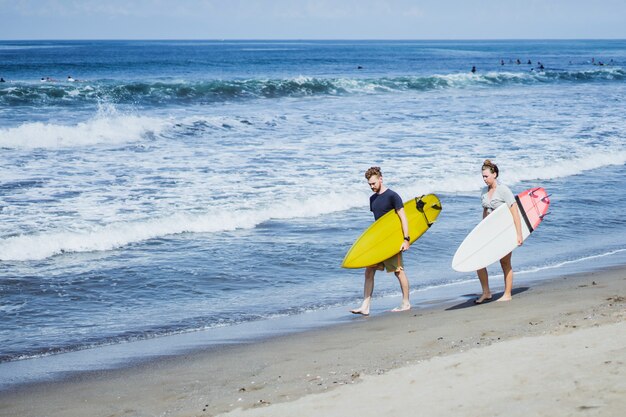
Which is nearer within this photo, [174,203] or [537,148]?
[174,203]

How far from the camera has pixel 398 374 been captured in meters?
5.52

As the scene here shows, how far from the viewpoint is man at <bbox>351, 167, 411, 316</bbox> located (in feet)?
26.4

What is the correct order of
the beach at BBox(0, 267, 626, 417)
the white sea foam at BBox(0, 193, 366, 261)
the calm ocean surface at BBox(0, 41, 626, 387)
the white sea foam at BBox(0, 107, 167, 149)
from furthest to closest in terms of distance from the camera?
1. the white sea foam at BBox(0, 107, 167, 149)
2. the white sea foam at BBox(0, 193, 366, 261)
3. the calm ocean surface at BBox(0, 41, 626, 387)
4. the beach at BBox(0, 267, 626, 417)

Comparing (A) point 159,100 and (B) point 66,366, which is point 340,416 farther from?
(A) point 159,100

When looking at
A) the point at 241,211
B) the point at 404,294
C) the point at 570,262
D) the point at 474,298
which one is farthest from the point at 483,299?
the point at 241,211

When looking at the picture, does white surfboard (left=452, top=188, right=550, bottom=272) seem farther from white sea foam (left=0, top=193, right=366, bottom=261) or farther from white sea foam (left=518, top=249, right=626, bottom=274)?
white sea foam (left=0, top=193, right=366, bottom=261)

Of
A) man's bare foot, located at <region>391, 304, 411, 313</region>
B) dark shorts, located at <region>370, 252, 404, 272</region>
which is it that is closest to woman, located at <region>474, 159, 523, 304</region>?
man's bare foot, located at <region>391, 304, 411, 313</region>

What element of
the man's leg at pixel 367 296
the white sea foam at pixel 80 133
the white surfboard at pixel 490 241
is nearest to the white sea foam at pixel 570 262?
the white surfboard at pixel 490 241

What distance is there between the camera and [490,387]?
495 centimetres

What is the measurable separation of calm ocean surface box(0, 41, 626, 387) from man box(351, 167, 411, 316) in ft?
1.36

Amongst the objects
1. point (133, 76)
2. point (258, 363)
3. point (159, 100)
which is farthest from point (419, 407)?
point (133, 76)

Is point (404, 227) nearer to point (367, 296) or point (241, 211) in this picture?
point (367, 296)

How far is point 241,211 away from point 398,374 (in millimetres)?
7663

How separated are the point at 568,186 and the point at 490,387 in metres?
11.9
